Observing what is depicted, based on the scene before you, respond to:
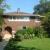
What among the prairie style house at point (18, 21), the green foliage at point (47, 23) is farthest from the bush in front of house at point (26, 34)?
the prairie style house at point (18, 21)

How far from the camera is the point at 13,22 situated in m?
53.7

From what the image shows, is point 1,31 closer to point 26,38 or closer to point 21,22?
point 21,22

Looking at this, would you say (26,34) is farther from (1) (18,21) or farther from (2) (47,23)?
(1) (18,21)

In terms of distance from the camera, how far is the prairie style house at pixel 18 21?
174 ft

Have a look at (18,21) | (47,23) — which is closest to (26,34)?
(47,23)

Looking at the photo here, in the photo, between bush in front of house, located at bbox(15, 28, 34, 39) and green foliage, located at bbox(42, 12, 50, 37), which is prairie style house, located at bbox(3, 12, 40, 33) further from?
bush in front of house, located at bbox(15, 28, 34, 39)

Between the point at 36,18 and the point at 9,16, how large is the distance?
663 centimetres

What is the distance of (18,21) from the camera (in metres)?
54.1

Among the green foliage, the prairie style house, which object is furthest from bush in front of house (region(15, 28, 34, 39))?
the prairie style house

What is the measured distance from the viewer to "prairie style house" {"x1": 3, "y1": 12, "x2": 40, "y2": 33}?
52.9 metres

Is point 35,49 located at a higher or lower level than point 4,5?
lower

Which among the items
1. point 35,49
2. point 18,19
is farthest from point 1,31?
point 35,49

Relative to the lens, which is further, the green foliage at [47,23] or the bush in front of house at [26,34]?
the green foliage at [47,23]

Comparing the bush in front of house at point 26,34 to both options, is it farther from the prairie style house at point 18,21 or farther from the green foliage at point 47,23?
the prairie style house at point 18,21
